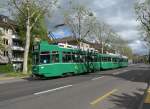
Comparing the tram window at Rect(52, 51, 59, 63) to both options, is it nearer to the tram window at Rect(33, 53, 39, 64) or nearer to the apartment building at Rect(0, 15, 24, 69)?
the tram window at Rect(33, 53, 39, 64)

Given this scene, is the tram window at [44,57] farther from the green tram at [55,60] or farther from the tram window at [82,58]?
Answer: the tram window at [82,58]

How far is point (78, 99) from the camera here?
14.9 metres

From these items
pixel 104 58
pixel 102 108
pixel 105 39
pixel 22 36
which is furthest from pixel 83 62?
pixel 105 39

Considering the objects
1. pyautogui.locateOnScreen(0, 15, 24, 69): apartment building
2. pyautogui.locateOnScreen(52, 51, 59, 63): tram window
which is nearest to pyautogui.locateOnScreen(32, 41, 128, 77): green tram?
pyautogui.locateOnScreen(52, 51, 59, 63): tram window

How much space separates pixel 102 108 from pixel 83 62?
86.9 feet

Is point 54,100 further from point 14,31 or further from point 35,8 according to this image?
point 14,31

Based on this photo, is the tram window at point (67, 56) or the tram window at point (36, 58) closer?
the tram window at point (36, 58)

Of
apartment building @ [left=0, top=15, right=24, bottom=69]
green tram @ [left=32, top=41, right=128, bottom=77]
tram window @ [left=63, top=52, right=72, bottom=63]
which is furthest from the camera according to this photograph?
apartment building @ [left=0, top=15, right=24, bottom=69]

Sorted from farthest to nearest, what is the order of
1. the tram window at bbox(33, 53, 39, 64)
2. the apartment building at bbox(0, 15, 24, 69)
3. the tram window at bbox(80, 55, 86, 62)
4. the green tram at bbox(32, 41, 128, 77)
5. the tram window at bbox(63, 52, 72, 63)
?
the apartment building at bbox(0, 15, 24, 69), the tram window at bbox(80, 55, 86, 62), the tram window at bbox(63, 52, 72, 63), the tram window at bbox(33, 53, 39, 64), the green tram at bbox(32, 41, 128, 77)

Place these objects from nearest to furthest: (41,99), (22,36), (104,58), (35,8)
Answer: (41,99) < (35,8) < (104,58) < (22,36)

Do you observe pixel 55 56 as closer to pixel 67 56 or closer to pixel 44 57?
pixel 44 57

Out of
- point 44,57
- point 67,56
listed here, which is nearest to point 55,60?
point 44,57

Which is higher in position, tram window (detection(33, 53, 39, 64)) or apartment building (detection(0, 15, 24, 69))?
apartment building (detection(0, 15, 24, 69))

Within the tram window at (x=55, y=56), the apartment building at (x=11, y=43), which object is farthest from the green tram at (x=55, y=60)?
the apartment building at (x=11, y=43)
